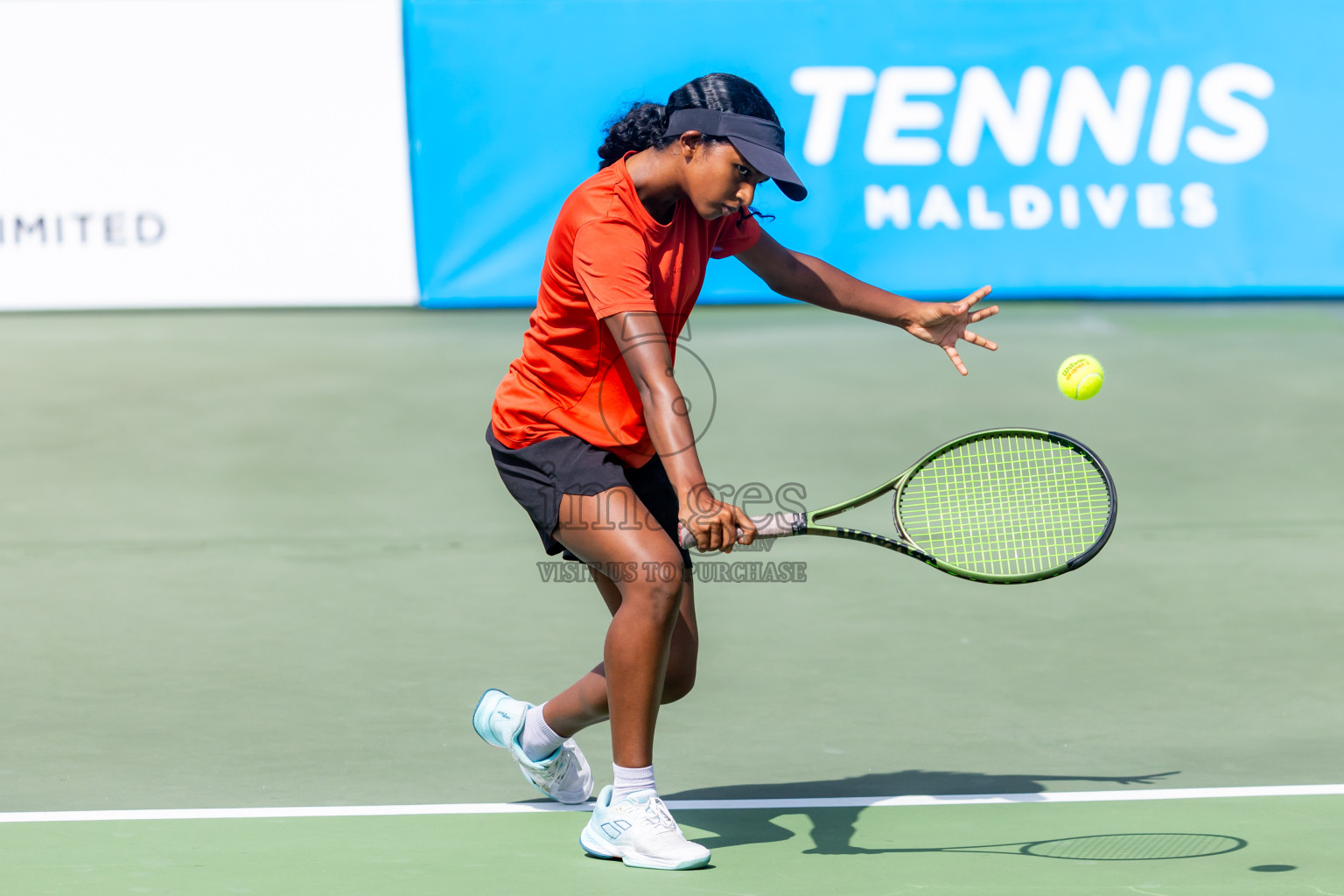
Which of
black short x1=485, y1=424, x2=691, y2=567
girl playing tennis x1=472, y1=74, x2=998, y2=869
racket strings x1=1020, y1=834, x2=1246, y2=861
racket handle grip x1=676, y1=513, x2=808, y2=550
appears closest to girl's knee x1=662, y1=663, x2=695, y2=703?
girl playing tennis x1=472, y1=74, x2=998, y2=869

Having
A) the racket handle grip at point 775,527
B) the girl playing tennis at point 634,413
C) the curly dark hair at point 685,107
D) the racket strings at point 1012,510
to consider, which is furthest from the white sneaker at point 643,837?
the curly dark hair at point 685,107

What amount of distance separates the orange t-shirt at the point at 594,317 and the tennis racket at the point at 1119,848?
3.93 feet

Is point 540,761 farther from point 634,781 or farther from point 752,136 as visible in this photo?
point 752,136

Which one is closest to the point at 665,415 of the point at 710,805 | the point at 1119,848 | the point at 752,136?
the point at 752,136

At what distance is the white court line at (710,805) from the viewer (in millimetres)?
3846

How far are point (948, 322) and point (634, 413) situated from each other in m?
0.91

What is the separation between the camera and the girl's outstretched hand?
3.98 m

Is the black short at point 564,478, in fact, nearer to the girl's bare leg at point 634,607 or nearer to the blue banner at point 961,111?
the girl's bare leg at point 634,607

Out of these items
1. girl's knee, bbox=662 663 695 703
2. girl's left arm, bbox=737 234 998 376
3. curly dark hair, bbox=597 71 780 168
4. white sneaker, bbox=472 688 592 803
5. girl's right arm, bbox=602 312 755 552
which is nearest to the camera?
girl's right arm, bbox=602 312 755 552

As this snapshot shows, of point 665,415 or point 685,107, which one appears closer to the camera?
point 665,415

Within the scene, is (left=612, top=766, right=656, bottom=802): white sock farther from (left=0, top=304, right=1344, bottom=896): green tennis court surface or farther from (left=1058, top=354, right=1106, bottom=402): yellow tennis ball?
(left=1058, top=354, right=1106, bottom=402): yellow tennis ball

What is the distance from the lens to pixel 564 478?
359 centimetres

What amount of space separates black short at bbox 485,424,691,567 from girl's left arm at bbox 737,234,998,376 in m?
0.61

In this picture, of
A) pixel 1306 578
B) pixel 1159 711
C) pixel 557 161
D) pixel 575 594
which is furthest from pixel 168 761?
pixel 557 161
